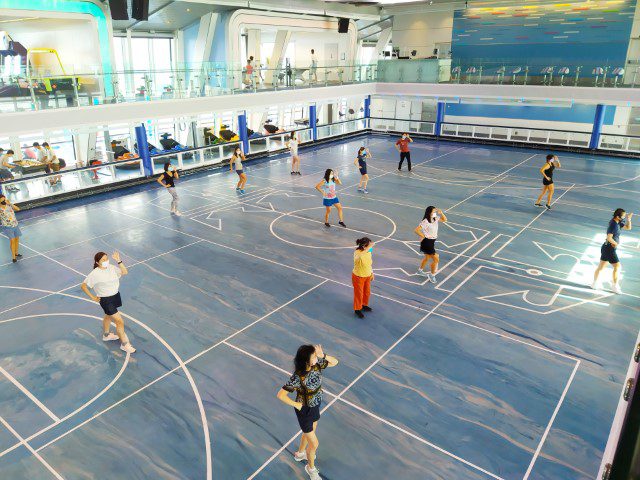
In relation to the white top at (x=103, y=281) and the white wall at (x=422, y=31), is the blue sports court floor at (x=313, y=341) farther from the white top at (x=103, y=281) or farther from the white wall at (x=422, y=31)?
the white wall at (x=422, y=31)

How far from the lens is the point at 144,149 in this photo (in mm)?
19922

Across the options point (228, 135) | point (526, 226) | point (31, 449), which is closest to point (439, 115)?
point (228, 135)

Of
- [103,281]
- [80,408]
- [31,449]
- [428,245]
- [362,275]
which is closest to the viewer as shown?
[31,449]

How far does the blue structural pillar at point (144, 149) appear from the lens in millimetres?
19641

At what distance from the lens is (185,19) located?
27938 millimetres

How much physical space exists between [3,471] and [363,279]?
20.4ft

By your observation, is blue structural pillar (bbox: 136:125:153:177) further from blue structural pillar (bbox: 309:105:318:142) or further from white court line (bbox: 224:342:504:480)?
white court line (bbox: 224:342:504:480)

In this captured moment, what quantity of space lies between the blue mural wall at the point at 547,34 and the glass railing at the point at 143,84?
10.6 m

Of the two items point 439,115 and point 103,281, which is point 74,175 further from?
point 439,115

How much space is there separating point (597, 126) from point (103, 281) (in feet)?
86.1

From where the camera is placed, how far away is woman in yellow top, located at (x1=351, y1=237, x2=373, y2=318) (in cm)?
881

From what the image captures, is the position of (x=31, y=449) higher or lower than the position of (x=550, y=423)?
lower

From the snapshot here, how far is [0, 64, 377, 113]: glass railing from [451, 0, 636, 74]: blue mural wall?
34.8ft

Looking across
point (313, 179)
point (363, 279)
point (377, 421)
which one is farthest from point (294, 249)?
point (313, 179)
